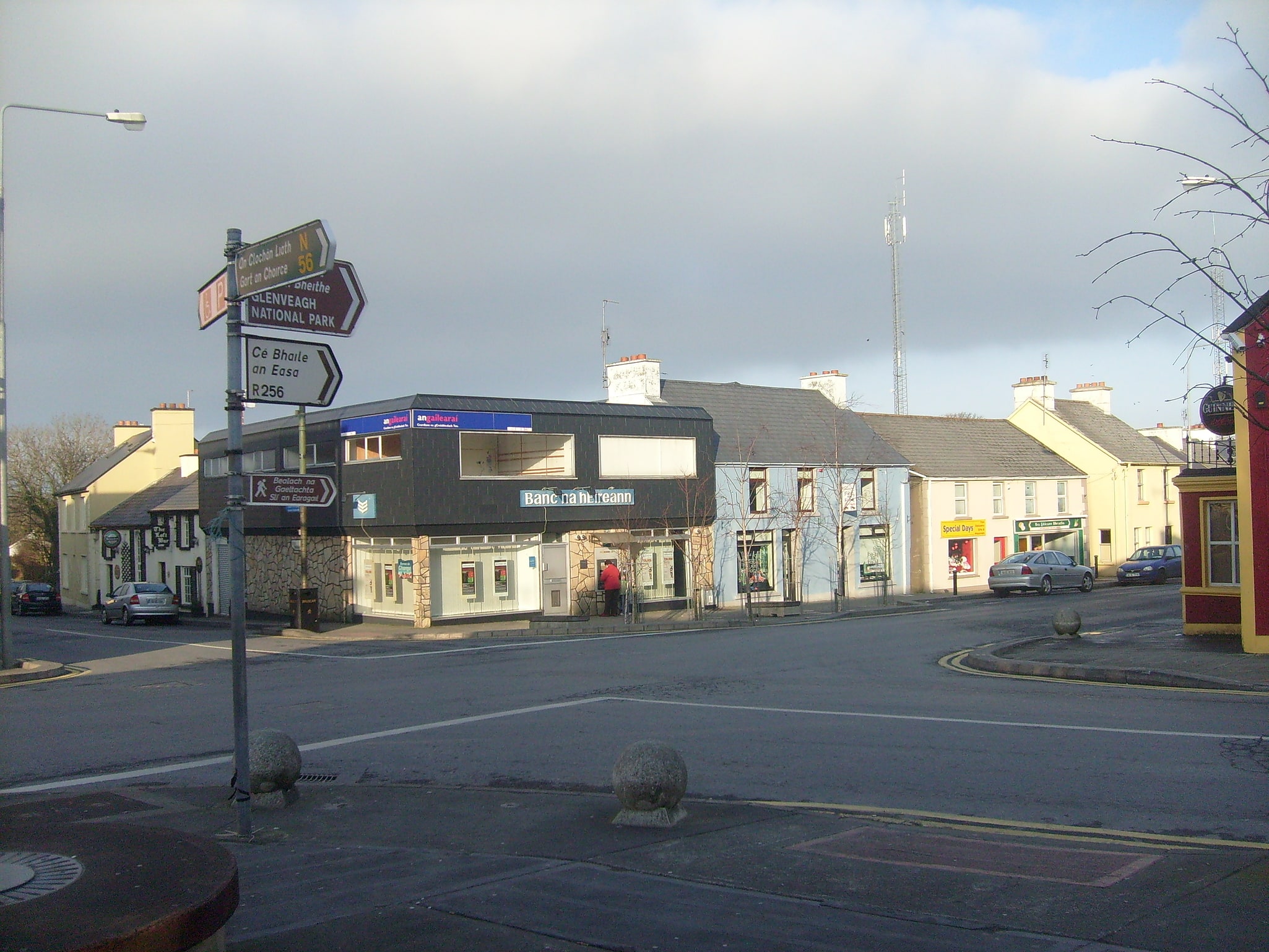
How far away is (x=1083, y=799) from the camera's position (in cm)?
827

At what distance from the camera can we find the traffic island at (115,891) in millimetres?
4074

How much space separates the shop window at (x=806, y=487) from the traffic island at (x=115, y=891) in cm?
3602

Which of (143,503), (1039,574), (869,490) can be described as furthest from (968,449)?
(143,503)

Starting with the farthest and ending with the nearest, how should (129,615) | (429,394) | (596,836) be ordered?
1. (129,615)
2. (429,394)
3. (596,836)

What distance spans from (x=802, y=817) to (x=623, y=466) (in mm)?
27401

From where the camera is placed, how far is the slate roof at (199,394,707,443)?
3102cm

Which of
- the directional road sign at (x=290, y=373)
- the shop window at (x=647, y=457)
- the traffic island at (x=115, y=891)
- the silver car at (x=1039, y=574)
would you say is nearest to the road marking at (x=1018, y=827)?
the directional road sign at (x=290, y=373)

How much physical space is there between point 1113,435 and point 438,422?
37.6 m

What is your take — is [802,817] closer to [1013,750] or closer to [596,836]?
[596,836]

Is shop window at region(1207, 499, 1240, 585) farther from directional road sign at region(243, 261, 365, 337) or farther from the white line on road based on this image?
directional road sign at region(243, 261, 365, 337)

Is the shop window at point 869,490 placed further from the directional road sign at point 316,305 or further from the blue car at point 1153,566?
the directional road sign at point 316,305

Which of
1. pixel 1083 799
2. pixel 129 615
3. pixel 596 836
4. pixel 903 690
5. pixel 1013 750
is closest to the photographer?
pixel 596 836

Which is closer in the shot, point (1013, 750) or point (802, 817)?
point (802, 817)

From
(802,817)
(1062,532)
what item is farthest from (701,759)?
(1062,532)
